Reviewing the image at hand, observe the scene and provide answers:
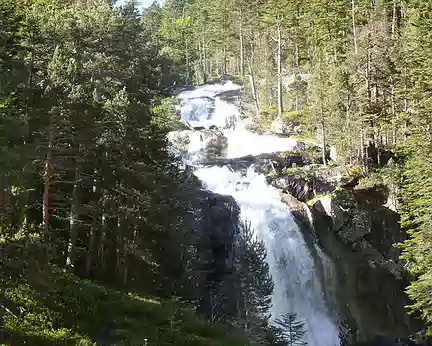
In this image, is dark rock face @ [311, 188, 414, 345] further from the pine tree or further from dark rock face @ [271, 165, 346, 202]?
the pine tree

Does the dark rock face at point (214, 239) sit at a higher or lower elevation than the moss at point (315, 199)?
lower

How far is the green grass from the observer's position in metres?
14.6

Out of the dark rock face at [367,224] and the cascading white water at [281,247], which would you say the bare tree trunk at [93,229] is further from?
the dark rock face at [367,224]

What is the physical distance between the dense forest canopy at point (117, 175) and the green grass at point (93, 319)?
8 cm

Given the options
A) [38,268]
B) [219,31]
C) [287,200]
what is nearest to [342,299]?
[287,200]

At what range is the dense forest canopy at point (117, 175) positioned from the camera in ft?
52.2

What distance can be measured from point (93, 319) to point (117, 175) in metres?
7.63

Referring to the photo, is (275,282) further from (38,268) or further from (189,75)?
(189,75)

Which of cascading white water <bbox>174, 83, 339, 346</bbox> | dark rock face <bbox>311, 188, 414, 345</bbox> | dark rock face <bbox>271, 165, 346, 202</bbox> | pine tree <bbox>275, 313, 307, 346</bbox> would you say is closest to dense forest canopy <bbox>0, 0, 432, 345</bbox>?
pine tree <bbox>275, 313, 307, 346</bbox>

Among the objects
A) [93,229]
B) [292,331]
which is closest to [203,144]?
[93,229]

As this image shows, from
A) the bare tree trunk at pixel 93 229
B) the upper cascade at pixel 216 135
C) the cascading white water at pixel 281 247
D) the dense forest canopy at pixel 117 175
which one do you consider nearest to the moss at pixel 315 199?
the cascading white water at pixel 281 247

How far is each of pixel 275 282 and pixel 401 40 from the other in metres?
21.3

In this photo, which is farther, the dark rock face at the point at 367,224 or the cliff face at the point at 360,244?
the dark rock face at the point at 367,224

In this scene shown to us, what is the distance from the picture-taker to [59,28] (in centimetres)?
2494
